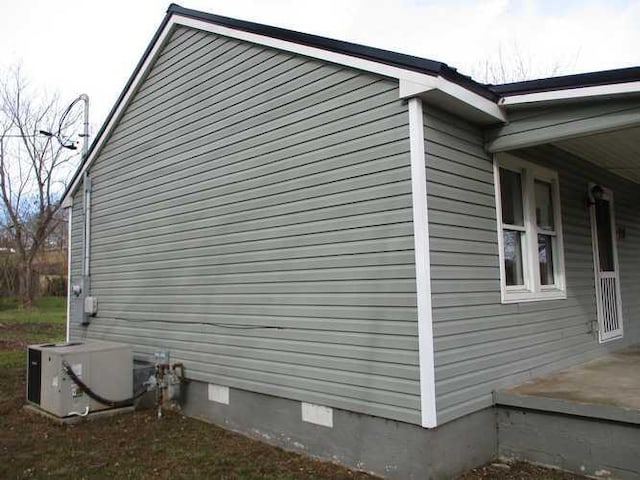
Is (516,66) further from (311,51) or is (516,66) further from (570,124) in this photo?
(570,124)

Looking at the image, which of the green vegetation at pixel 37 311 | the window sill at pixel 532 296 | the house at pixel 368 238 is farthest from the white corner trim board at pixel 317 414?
the green vegetation at pixel 37 311

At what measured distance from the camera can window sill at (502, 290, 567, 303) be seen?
192 inches

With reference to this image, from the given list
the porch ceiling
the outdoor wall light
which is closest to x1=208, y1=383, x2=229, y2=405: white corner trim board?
the porch ceiling

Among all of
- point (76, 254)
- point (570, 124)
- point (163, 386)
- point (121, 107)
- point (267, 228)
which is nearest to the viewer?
point (570, 124)

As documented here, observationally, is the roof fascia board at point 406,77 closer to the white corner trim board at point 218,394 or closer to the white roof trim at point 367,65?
the white roof trim at point 367,65

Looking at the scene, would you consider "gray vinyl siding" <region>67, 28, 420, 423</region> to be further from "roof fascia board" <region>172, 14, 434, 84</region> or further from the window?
the window

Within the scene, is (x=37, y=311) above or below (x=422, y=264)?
below

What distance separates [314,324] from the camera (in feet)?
15.8

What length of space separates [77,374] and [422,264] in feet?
14.4

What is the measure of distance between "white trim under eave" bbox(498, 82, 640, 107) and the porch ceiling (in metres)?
1.09

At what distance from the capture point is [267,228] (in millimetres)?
5418

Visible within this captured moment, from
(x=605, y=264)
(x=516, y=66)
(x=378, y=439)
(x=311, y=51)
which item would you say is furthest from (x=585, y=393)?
(x=516, y=66)

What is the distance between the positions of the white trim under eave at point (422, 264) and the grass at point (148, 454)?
0.82 m

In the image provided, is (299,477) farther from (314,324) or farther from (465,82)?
(465,82)
